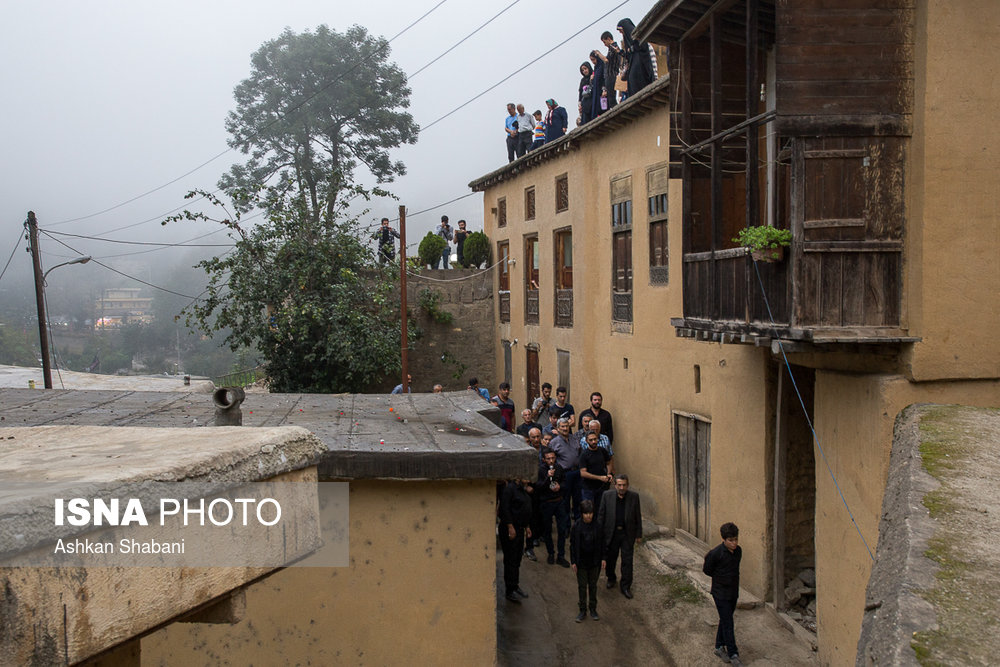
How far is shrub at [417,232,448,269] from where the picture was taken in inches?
950

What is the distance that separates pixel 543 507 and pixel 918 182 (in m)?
6.18

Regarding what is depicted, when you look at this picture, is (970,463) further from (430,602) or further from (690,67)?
(690,67)

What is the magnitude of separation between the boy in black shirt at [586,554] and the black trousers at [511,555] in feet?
2.07

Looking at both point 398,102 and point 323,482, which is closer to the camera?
point 323,482

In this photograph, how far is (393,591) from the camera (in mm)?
6223

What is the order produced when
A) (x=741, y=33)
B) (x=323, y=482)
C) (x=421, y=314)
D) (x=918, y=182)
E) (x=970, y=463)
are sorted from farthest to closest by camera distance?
(x=421, y=314)
(x=741, y=33)
(x=918, y=182)
(x=323, y=482)
(x=970, y=463)

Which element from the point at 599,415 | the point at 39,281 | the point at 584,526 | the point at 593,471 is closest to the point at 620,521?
the point at 584,526

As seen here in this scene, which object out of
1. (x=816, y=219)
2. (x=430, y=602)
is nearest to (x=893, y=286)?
(x=816, y=219)

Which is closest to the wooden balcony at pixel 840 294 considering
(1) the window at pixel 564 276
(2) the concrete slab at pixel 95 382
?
(1) the window at pixel 564 276

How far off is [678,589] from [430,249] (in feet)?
51.1

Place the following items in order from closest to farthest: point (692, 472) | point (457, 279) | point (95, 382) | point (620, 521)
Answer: point (620, 521) → point (692, 472) → point (95, 382) → point (457, 279)

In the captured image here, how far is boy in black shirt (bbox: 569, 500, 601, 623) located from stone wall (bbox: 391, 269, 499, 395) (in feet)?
43.5

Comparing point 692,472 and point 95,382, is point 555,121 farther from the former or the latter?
point 95,382

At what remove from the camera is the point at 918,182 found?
23.3ft
